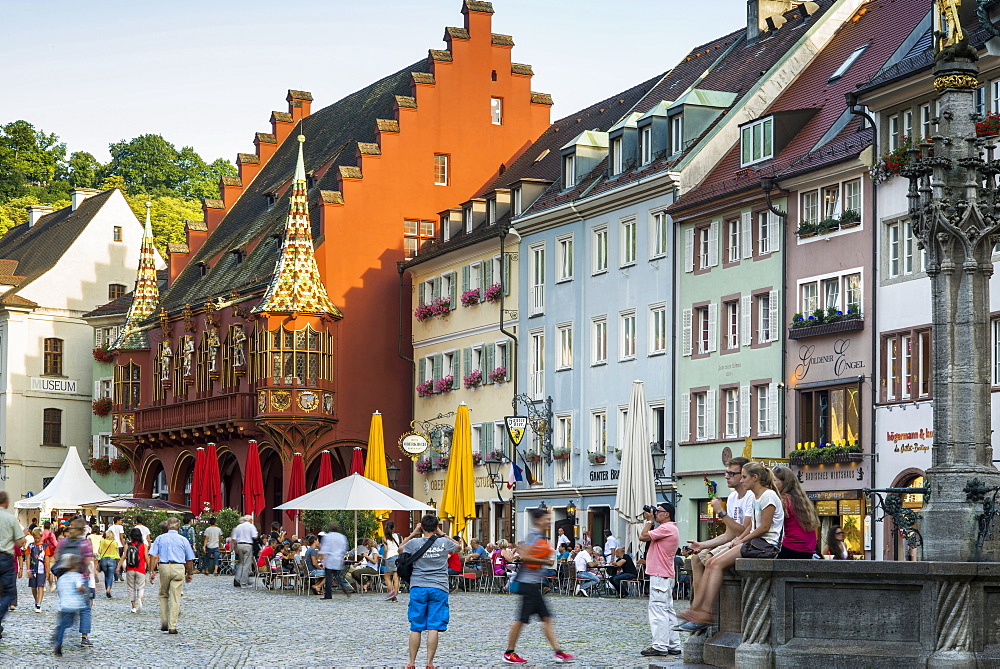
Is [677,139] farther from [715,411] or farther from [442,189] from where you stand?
[442,189]

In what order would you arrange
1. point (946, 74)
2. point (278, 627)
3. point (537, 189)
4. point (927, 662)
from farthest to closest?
point (537, 189)
point (278, 627)
point (946, 74)
point (927, 662)

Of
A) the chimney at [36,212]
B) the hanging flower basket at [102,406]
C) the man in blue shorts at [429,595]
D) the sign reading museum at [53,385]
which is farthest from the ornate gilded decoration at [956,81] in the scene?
the chimney at [36,212]

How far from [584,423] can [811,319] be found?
11.1m

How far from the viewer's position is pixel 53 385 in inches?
3081

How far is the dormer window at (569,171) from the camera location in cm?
5238

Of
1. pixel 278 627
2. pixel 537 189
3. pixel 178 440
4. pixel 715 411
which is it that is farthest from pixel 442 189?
pixel 278 627

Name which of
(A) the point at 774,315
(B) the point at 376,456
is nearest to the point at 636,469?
(A) the point at 774,315

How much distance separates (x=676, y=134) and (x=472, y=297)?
10452mm

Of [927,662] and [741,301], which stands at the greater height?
[741,301]

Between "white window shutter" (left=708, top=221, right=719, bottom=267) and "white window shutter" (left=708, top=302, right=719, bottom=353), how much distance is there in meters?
1.04

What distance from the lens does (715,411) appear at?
145 feet

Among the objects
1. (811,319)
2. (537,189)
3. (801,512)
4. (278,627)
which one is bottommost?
(278,627)

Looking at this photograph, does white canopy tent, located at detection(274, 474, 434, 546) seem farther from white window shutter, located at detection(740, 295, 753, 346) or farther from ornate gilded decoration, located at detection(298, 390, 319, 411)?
ornate gilded decoration, located at detection(298, 390, 319, 411)

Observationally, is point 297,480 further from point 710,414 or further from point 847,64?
point 847,64
